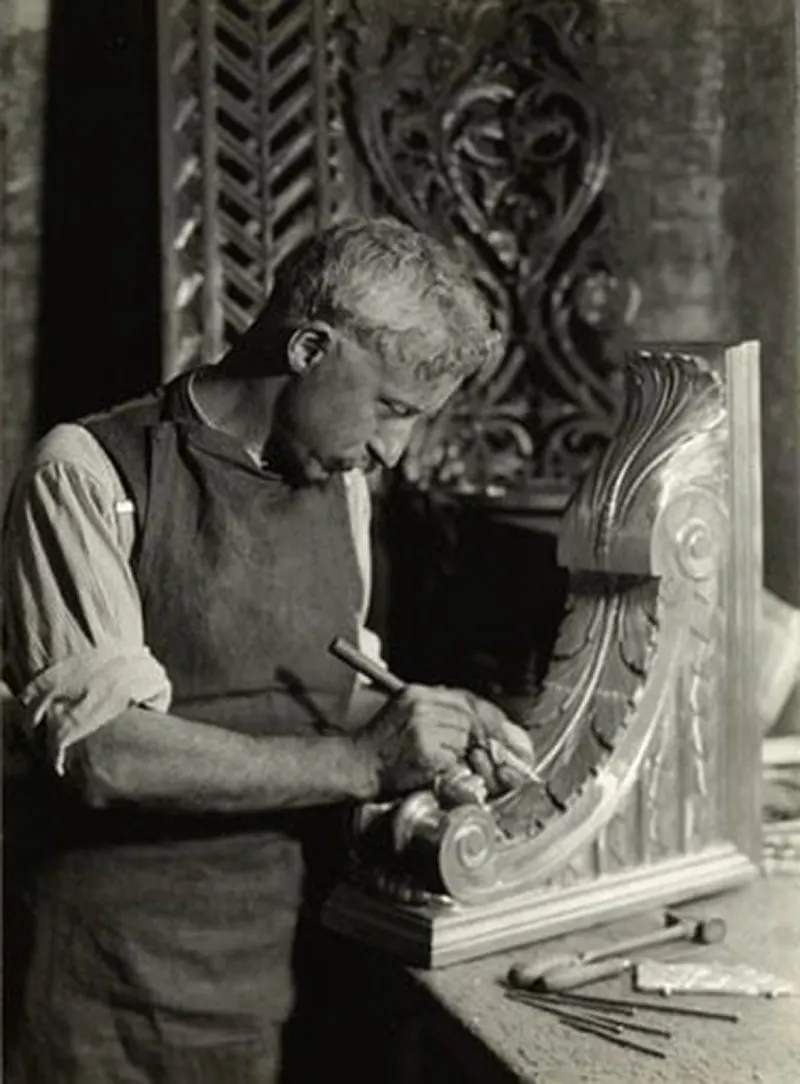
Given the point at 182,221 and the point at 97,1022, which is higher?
the point at 182,221

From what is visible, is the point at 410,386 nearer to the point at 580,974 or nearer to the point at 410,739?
the point at 410,739

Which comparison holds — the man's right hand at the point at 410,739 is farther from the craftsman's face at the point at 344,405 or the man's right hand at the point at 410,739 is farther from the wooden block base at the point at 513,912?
the craftsman's face at the point at 344,405

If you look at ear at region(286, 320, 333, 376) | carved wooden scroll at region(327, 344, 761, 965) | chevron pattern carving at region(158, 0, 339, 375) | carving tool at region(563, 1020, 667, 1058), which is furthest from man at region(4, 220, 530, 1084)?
chevron pattern carving at region(158, 0, 339, 375)

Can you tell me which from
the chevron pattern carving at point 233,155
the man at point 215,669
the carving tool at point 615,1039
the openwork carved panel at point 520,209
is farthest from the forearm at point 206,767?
the openwork carved panel at point 520,209

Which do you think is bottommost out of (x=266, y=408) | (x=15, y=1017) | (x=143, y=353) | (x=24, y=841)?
(x=15, y=1017)

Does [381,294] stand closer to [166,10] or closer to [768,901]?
[768,901]

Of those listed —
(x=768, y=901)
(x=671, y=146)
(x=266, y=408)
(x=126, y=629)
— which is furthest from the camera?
(x=671, y=146)

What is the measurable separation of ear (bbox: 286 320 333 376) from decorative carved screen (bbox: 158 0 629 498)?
2.37 m

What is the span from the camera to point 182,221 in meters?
4.62

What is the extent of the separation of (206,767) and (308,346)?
1.66 feet

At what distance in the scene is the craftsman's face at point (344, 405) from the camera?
2.28 m

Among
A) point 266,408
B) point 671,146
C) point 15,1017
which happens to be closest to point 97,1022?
point 15,1017

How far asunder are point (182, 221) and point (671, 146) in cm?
152

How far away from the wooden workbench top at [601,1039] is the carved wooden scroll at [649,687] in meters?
0.12
